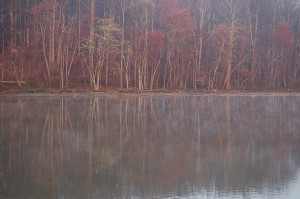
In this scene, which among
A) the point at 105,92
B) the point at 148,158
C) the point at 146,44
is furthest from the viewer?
the point at 146,44

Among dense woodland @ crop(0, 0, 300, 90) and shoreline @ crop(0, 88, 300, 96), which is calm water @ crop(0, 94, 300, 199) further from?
dense woodland @ crop(0, 0, 300, 90)

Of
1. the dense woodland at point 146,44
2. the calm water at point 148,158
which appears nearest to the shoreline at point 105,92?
the dense woodland at point 146,44

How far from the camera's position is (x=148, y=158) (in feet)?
38.5

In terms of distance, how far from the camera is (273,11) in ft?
195

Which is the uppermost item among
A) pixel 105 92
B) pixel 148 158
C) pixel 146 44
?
pixel 146 44

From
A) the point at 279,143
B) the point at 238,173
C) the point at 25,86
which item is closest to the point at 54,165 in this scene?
the point at 238,173

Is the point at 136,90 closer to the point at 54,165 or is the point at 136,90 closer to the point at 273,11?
the point at 273,11

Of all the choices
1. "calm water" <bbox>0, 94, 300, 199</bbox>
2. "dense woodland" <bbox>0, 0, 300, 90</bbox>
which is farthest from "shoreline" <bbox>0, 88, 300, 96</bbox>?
"calm water" <bbox>0, 94, 300, 199</bbox>

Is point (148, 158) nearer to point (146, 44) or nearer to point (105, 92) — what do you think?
point (105, 92)

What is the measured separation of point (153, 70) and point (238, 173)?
137 ft

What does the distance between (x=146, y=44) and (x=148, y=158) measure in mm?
37400

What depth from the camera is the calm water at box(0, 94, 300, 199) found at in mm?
8859

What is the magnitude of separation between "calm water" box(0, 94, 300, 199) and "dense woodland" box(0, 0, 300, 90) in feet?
86.1

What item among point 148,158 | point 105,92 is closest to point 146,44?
point 105,92
